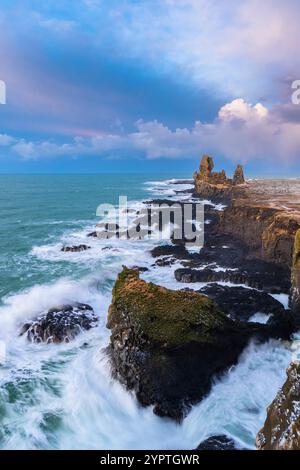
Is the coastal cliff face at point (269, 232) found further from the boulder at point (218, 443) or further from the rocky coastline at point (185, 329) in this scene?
the boulder at point (218, 443)

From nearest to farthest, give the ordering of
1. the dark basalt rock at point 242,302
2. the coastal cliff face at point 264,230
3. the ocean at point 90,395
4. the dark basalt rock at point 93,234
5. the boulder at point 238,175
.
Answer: the ocean at point 90,395
the dark basalt rock at point 242,302
the coastal cliff face at point 264,230
the dark basalt rock at point 93,234
the boulder at point 238,175

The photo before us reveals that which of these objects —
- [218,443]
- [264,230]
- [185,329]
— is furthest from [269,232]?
[218,443]

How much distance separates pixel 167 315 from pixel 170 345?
163cm

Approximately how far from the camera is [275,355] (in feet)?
59.6

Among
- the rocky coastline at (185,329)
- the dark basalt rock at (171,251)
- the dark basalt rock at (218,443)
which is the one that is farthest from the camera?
the dark basalt rock at (171,251)

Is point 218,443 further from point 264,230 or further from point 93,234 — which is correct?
point 93,234

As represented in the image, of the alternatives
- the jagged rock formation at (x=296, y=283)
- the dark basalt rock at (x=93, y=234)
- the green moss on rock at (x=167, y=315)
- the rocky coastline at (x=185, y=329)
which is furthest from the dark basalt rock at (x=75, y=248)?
the jagged rock formation at (x=296, y=283)

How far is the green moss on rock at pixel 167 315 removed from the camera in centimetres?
1620

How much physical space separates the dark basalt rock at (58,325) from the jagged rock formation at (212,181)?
7077 cm

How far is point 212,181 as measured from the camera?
9694 centimetres

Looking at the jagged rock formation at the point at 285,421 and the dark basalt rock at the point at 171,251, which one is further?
the dark basalt rock at the point at 171,251

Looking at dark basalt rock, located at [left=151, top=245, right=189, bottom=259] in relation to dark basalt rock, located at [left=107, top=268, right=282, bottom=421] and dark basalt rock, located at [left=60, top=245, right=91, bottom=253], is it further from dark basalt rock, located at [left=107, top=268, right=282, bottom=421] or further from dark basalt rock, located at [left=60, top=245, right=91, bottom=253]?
dark basalt rock, located at [left=107, top=268, right=282, bottom=421]

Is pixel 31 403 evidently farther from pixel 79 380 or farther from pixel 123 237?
pixel 123 237
